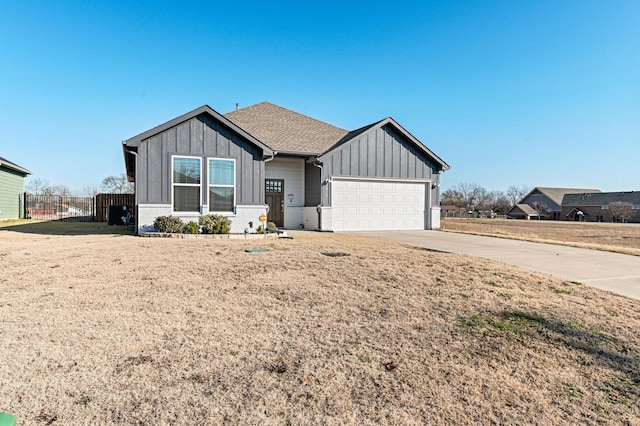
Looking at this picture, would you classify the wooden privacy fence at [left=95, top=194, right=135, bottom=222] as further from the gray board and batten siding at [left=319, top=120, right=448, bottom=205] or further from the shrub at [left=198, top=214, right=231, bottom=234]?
the gray board and batten siding at [left=319, top=120, right=448, bottom=205]

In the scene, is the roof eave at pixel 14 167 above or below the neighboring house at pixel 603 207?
above

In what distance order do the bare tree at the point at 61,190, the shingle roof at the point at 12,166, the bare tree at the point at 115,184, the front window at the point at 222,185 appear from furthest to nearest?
1. the bare tree at the point at 61,190
2. the bare tree at the point at 115,184
3. the shingle roof at the point at 12,166
4. the front window at the point at 222,185

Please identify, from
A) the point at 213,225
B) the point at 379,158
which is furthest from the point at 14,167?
the point at 379,158

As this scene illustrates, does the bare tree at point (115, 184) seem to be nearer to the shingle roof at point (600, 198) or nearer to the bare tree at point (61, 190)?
the bare tree at point (61, 190)

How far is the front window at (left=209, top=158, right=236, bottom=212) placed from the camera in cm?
1221

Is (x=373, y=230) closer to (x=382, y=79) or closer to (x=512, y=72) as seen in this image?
(x=382, y=79)

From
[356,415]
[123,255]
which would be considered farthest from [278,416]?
[123,255]

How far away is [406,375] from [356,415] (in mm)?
675

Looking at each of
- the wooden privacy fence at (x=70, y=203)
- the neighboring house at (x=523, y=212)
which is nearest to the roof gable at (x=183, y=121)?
the wooden privacy fence at (x=70, y=203)

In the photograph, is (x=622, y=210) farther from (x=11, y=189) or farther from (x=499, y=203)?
(x=11, y=189)

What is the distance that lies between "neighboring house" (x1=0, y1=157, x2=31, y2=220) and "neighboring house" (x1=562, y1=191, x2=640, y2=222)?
7571cm

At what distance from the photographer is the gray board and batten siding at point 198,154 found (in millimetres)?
11438

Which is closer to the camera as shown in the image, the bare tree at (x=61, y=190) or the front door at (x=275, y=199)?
the front door at (x=275, y=199)

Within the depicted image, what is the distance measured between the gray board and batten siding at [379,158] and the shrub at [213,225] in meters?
4.88
